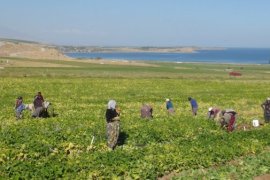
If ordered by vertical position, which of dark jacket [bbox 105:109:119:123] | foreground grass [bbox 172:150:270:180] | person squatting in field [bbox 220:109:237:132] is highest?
dark jacket [bbox 105:109:119:123]

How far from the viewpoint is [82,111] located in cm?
3284

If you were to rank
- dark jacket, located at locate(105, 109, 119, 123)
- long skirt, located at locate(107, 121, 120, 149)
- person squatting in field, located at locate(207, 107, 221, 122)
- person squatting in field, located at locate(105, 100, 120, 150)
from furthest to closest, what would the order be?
person squatting in field, located at locate(207, 107, 221, 122)
long skirt, located at locate(107, 121, 120, 149)
person squatting in field, located at locate(105, 100, 120, 150)
dark jacket, located at locate(105, 109, 119, 123)

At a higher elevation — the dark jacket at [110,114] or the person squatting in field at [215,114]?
the dark jacket at [110,114]

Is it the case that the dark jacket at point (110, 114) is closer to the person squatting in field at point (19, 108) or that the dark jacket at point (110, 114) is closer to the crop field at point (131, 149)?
the crop field at point (131, 149)

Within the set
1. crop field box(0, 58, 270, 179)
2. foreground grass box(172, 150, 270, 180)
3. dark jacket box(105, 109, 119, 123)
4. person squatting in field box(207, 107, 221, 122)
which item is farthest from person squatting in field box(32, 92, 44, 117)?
foreground grass box(172, 150, 270, 180)

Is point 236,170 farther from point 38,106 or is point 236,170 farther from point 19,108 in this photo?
point 19,108

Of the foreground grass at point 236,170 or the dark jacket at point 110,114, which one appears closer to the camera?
the foreground grass at point 236,170

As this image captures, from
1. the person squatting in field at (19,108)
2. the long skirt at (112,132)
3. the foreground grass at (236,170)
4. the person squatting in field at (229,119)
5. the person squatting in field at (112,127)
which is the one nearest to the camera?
the foreground grass at (236,170)

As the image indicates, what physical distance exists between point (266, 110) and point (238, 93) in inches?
901

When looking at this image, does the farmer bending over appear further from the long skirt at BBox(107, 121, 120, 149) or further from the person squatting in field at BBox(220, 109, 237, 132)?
the person squatting in field at BBox(220, 109, 237, 132)

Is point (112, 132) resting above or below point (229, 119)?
A: above

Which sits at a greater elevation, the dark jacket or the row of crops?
the dark jacket

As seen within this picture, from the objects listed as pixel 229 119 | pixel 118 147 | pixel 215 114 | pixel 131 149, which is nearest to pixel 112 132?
pixel 118 147

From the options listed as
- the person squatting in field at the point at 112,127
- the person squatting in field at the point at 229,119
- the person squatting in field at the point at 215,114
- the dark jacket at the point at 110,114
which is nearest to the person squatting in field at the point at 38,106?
the person squatting in field at the point at 112,127
